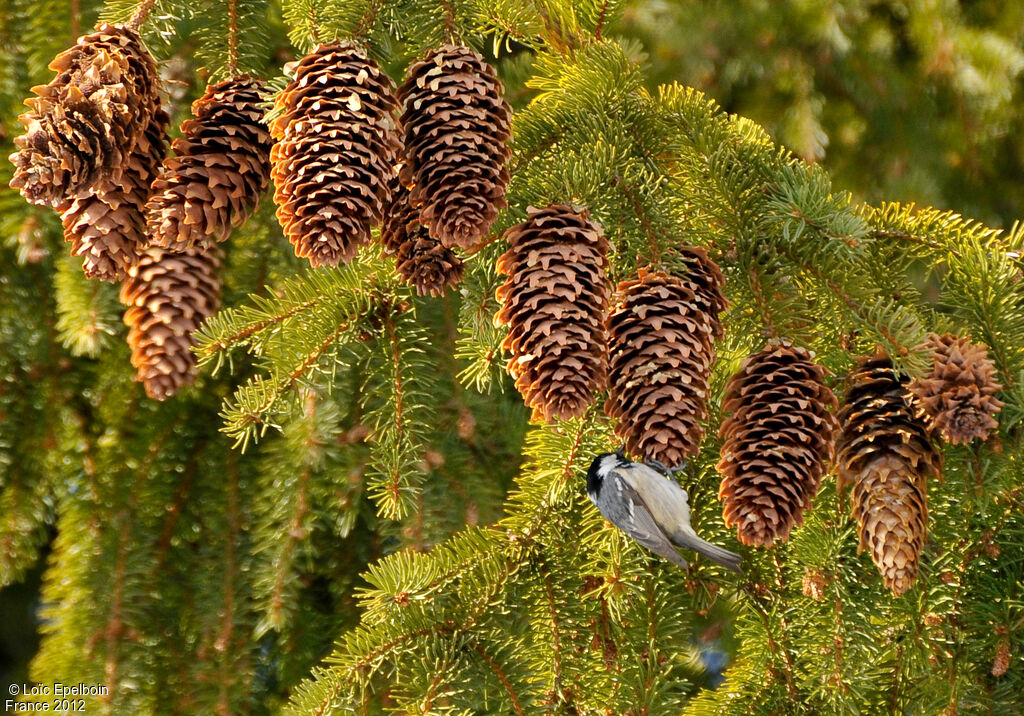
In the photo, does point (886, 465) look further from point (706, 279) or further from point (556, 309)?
point (556, 309)

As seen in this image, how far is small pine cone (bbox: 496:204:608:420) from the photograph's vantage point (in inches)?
34.3

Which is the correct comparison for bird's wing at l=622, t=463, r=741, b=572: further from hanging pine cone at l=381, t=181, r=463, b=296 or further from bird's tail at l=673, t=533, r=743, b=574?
hanging pine cone at l=381, t=181, r=463, b=296

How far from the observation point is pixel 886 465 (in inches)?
35.3

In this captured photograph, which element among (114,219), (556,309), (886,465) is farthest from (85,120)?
(886,465)

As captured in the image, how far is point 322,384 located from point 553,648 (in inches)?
19.3

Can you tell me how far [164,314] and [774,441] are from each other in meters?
0.76

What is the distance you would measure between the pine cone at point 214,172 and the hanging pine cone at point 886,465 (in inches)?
26.5

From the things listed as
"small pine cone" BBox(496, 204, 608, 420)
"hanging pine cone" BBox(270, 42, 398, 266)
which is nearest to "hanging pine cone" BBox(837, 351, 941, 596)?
"small pine cone" BBox(496, 204, 608, 420)

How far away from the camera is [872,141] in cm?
217

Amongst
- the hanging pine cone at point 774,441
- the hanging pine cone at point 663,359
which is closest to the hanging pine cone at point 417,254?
the hanging pine cone at point 663,359

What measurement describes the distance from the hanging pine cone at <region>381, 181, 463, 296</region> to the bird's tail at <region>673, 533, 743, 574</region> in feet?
1.22

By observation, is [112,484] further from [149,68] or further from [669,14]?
[669,14]

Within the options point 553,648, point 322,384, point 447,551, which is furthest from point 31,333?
point 553,648

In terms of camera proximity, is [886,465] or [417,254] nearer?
Result: [886,465]
